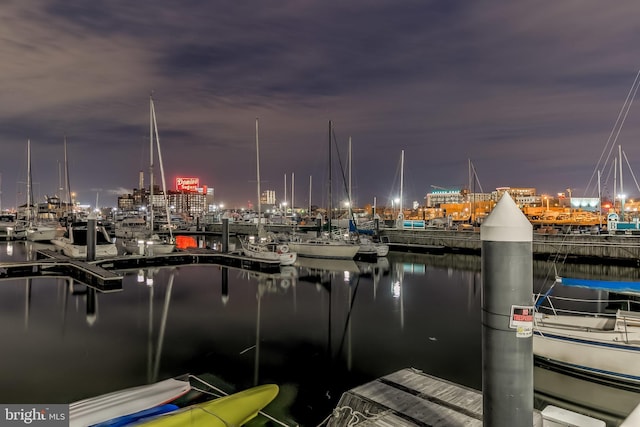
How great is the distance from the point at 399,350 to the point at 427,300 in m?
11.0

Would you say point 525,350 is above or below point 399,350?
above

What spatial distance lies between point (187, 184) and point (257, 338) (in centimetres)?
19059

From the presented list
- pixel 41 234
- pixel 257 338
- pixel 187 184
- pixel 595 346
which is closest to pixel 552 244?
pixel 595 346

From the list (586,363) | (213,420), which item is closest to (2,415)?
(213,420)

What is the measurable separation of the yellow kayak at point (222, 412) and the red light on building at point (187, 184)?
19630 cm

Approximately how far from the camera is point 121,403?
9039 mm

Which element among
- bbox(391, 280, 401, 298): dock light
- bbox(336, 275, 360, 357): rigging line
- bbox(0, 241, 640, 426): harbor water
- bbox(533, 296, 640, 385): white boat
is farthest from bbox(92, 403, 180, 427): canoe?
bbox(391, 280, 401, 298): dock light

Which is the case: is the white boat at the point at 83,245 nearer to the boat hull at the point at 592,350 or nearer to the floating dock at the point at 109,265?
the floating dock at the point at 109,265

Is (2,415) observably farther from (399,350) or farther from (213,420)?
(399,350)

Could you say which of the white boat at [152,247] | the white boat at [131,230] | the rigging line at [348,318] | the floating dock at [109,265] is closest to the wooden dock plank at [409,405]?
the rigging line at [348,318]

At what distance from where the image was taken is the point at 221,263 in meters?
42.2

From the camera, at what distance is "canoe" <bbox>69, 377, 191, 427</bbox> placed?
8.36m

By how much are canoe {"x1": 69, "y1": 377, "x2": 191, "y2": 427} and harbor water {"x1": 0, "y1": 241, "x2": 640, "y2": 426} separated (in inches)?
98.4

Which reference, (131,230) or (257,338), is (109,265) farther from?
(131,230)
